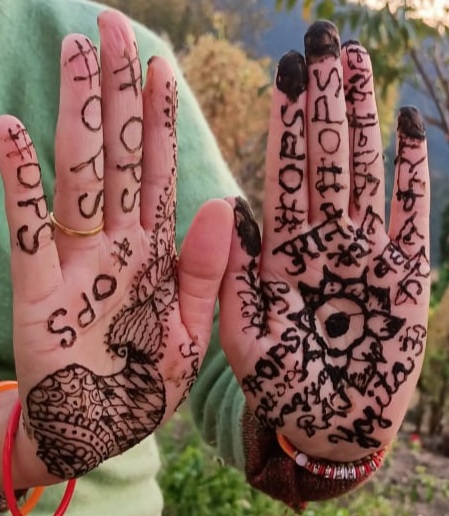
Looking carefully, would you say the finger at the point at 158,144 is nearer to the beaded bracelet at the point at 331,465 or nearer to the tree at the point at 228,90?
the beaded bracelet at the point at 331,465

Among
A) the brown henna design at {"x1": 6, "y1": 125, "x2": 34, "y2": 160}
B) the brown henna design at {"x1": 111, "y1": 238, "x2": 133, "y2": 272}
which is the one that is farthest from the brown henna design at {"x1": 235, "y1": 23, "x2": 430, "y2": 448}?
the brown henna design at {"x1": 6, "y1": 125, "x2": 34, "y2": 160}

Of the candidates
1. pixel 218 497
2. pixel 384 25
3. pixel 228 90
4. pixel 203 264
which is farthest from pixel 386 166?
pixel 228 90

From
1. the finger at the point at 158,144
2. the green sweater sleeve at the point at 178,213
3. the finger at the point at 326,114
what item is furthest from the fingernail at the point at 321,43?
the green sweater sleeve at the point at 178,213

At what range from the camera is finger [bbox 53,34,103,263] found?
64 cm

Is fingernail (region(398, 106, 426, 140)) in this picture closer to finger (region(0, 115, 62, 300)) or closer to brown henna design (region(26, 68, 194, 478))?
brown henna design (region(26, 68, 194, 478))

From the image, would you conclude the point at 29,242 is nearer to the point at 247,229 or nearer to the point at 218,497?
the point at 247,229

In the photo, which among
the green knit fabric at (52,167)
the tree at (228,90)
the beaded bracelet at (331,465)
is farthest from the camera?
the tree at (228,90)

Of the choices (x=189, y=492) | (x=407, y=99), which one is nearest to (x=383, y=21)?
(x=189, y=492)

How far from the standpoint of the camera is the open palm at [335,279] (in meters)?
0.76

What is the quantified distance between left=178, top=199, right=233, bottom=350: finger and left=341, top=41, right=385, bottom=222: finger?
13 cm

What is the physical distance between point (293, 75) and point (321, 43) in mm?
38

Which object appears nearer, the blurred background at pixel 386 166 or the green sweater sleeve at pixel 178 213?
the green sweater sleeve at pixel 178 213

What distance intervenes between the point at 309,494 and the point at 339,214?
34cm

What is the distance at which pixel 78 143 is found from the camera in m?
0.65
